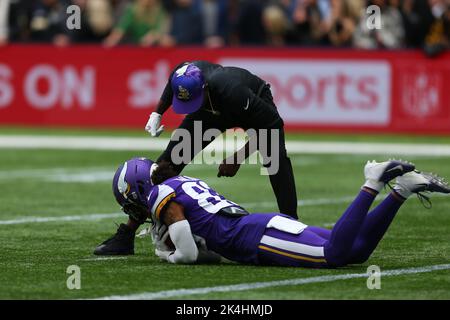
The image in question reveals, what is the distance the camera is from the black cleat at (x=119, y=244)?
32.6 ft

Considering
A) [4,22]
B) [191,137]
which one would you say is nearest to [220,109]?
[191,137]

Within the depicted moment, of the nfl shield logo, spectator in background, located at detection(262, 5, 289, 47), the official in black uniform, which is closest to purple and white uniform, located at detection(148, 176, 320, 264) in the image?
the official in black uniform

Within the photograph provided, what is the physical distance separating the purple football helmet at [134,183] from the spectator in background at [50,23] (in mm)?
14141

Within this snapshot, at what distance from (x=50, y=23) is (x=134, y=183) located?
577 inches

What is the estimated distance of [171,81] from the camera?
1007cm

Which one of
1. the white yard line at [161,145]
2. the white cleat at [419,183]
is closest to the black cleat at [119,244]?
the white cleat at [419,183]

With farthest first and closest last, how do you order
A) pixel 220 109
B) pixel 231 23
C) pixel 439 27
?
pixel 231 23, pixel 439 27, pixel 220 109

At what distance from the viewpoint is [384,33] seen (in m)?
22.4

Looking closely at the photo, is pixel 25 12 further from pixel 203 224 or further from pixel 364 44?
pixel 203 224

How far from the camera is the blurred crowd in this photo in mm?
22469

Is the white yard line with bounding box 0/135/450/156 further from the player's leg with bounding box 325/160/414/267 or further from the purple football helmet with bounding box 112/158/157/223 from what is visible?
the player's leg with bounding box 325/160/414/267

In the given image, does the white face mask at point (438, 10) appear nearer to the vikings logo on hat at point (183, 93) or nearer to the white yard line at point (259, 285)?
the vikings logo on hat at point (183, 93)

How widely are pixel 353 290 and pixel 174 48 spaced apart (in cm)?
1508

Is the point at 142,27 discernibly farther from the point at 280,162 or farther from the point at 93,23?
the point at 280,162
